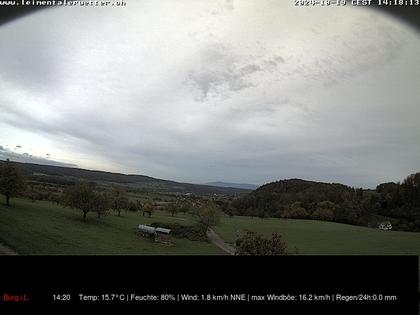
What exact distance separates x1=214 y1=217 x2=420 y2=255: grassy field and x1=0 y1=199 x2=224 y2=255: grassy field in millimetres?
814

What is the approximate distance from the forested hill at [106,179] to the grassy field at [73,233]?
41 cm

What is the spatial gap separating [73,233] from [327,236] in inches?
130

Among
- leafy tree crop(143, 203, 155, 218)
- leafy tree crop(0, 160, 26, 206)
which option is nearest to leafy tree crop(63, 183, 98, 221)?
leafy tree crop(0, 160, 26, 206)

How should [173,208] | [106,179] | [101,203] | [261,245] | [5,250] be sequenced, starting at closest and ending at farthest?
1. [5,250]
2. [261,245]
3. [106,179]
4. [101,203]
5. [173,208]

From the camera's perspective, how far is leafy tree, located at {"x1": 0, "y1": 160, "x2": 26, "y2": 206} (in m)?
3.42

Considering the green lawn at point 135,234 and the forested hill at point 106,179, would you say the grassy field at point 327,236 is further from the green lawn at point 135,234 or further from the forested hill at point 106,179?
the forested hill at point 106,179

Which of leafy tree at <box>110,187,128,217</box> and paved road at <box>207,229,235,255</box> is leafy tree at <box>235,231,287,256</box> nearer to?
paved road at <box>207,229,235,255</box>

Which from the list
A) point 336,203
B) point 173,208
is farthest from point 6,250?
point 336,203

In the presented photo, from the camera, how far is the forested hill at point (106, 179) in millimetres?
3729

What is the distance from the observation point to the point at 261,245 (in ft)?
11.7

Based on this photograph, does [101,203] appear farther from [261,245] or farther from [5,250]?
[261,245]
